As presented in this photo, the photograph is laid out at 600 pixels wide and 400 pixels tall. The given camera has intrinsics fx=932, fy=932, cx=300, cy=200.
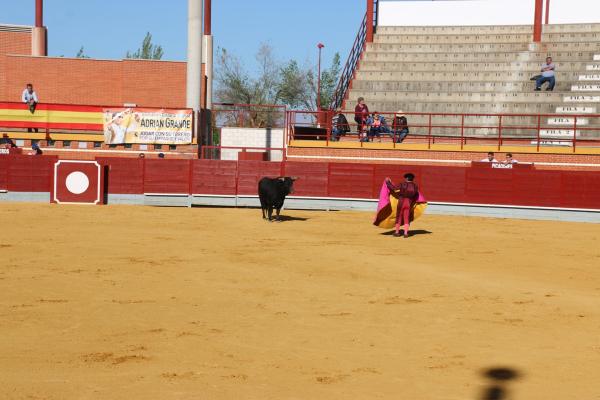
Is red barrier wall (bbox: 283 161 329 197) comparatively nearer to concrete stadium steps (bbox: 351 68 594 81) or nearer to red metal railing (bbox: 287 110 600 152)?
red metal railing (bbox: 287 110 600 152)

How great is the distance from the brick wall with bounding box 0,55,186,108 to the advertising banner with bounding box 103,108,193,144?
1072 centimetres

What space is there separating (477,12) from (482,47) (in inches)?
91.7

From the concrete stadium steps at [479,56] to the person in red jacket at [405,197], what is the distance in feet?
54.8

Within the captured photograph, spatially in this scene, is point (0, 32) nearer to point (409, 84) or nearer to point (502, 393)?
point (409, 84)

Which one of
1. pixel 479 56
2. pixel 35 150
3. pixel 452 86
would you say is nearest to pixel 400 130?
pixel 452 86

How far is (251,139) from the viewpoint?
2892 cm

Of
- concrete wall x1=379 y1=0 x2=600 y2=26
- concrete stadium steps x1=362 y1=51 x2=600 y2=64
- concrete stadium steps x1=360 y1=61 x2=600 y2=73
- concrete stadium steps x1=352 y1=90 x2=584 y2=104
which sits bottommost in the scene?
concrete stadium steps x1=352 y1=90 x2=584 y2=104

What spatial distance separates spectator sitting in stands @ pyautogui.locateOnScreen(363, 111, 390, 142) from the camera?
26.3m

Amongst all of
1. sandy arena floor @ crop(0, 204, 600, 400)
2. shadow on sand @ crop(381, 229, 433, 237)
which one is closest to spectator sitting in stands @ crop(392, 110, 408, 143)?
shadow on sand @ crop(381, 229, 433, 237)

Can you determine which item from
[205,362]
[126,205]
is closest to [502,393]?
[205,362]

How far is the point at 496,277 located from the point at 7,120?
62.5 feet

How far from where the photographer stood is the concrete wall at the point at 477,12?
109ft

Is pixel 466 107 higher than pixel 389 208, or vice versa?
pixel 466 107

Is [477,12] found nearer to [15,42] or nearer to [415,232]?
[415,232]
